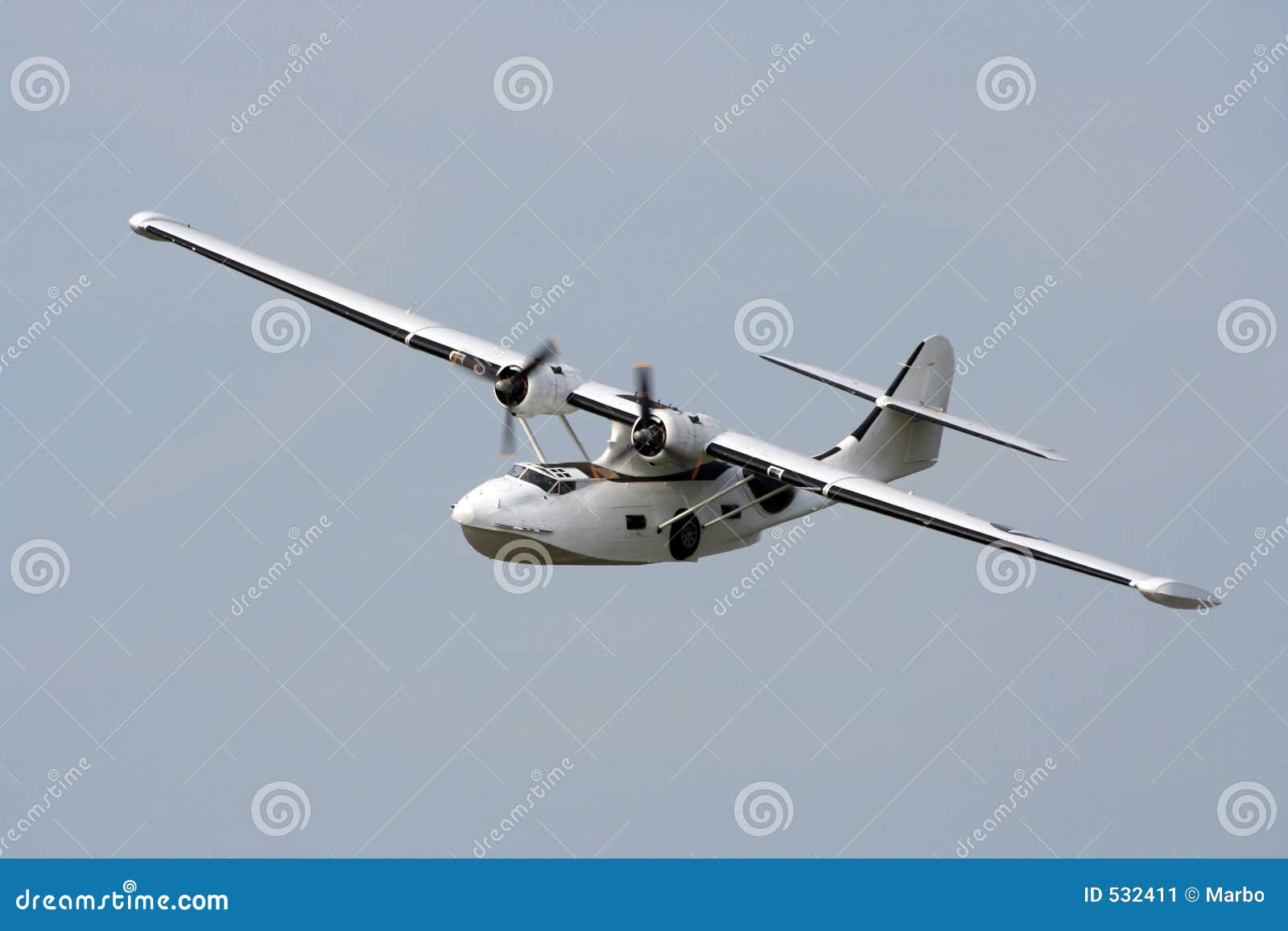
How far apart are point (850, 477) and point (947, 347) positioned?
30.5 feet

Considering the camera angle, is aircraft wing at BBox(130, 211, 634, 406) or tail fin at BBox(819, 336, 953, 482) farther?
tail fin at BBox(819, 336, 953, 482)

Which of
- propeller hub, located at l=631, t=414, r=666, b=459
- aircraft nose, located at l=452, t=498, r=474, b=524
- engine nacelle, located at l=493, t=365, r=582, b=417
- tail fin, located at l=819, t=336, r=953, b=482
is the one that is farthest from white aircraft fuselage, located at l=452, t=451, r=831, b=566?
tail fin, located at l=819, t=336, r=953, b=482

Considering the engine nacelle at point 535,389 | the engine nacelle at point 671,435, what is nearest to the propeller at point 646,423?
the engine nacelle at point 671,435

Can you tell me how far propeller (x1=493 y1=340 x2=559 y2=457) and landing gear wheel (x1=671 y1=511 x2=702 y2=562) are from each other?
13.5ft

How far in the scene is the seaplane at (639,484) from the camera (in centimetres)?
4341

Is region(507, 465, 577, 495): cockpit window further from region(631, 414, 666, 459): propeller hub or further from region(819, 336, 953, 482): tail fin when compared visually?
region(819, 336, 953, 482): tail fin

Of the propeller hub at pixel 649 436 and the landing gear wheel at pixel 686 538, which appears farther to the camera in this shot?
the landing gear wheel at pixel 686 538

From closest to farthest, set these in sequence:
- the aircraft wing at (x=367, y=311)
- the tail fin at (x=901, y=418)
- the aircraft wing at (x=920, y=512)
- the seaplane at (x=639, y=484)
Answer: the aircraft wing at (x=920, y=512), the seaplane at (x=639, y=484), the aircraft wing at (x=367, y=311), the tail fin at (x=901, y=418)

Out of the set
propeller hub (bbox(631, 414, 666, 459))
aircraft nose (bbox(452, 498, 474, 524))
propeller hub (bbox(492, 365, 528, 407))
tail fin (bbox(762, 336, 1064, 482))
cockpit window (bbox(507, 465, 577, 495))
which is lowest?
aircraft nose (bbox(452, 498, 474, 524))

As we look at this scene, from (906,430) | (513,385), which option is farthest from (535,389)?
(906,430)

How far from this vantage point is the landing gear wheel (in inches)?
1816

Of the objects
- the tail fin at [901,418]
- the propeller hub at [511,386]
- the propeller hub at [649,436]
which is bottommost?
the propeller hub at [511,386]

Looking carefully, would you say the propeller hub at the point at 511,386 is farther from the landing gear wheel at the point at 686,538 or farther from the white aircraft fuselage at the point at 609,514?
the landing gear wheel at the point at 686,538

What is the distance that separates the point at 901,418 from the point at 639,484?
27.9ft
